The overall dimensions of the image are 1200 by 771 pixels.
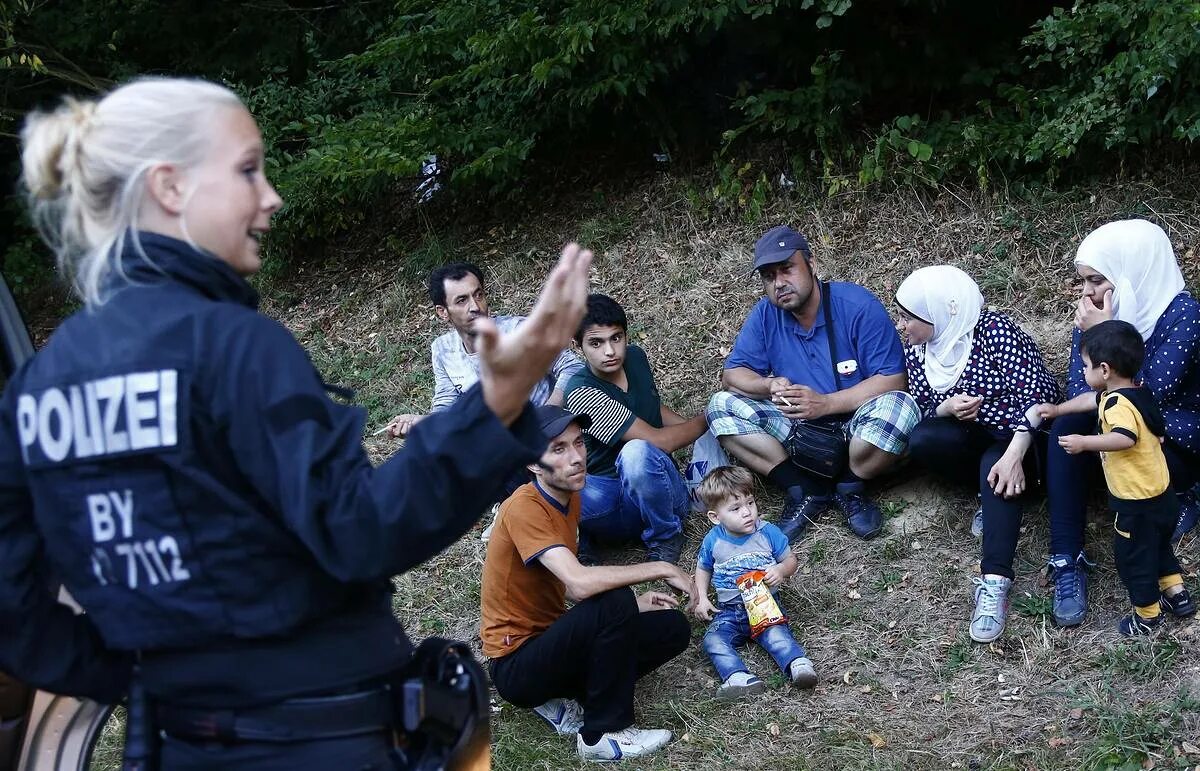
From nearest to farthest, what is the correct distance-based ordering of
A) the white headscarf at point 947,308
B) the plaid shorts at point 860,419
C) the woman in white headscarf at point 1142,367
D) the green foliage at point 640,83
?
the woman in white headscarf at point 1142,367 → the white headscarf at point 947,308 → the plaid shorts at point 860,419 → the green foliage at point 640,83

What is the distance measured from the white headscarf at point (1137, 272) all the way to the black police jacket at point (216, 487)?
3654 mm

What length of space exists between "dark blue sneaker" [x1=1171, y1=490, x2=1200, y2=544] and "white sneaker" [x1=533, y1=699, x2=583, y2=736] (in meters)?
2.38

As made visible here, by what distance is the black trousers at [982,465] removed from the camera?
473 centimetres

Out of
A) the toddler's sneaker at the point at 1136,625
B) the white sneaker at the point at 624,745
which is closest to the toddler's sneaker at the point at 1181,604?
the toddler's sneaker at the point at 1136,625

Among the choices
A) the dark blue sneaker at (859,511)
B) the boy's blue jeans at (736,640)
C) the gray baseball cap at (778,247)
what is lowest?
the boy's blue jeans at (736,640)

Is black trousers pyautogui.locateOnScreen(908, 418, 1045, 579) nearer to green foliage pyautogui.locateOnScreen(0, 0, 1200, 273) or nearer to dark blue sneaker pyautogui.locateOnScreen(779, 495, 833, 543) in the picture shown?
dark blue sneaker pyautogui.locateOnScreen(779, 495, 833, 543)

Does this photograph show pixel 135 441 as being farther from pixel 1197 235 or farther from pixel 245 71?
pixel 245 71

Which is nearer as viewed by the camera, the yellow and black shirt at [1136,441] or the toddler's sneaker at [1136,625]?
the yellow and black shirt at [1136,441]

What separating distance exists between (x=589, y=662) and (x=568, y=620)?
17 centimetres

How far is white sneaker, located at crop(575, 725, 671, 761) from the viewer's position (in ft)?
14.4

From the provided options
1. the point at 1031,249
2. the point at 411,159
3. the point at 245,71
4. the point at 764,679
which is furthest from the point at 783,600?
the point at 245,71

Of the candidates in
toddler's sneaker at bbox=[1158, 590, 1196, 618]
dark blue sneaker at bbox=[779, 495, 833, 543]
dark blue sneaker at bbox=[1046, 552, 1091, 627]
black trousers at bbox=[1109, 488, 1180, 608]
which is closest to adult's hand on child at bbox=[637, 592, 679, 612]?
dark blue sneaker at bbox=[779, 495, 833, 543]

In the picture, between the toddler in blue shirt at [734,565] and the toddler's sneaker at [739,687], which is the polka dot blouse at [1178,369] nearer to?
the toddler in blue shirt at [734,565]

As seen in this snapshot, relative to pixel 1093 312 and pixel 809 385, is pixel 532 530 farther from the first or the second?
pixel 1093 312
